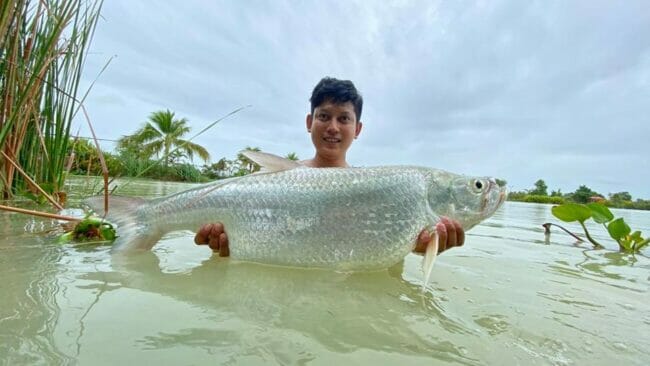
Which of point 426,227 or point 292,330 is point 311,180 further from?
point 292,330

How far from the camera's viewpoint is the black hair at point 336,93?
457cm

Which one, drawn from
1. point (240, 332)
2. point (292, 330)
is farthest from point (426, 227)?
point (240, 332)

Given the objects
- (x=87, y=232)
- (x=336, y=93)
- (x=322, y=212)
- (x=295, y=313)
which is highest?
(x=336, y=93)

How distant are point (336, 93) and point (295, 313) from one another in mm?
3298

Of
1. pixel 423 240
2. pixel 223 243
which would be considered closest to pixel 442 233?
pixel 423 240

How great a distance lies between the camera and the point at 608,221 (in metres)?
4.59

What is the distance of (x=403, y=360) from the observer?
1.30 m

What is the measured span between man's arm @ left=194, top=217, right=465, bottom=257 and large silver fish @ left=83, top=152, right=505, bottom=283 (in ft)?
0.16

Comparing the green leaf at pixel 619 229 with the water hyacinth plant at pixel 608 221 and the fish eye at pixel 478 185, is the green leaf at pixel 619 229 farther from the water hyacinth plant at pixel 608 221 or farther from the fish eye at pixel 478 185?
the fish eye at pixel 478 185

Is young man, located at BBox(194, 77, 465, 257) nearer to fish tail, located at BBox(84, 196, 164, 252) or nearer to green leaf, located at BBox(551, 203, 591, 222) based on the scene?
fish tail, located at BBox(84, 196, 164, 252)

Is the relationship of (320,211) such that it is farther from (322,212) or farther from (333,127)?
Answer: (333,127)

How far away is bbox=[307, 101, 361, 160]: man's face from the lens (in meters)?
4.59

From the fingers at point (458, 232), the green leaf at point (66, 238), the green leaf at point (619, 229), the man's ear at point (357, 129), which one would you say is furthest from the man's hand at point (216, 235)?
the green leaf at point (619, 229)

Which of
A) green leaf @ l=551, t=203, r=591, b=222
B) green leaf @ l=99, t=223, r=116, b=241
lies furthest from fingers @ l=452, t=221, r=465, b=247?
green leaf @ l=99, t=223, r=116, b=241
